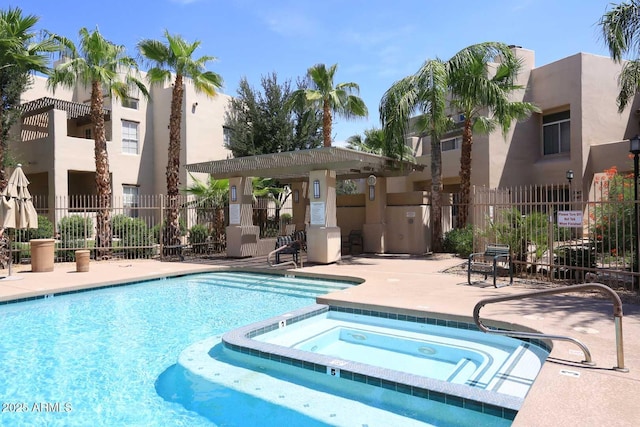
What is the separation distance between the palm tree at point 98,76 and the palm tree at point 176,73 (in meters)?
1.25

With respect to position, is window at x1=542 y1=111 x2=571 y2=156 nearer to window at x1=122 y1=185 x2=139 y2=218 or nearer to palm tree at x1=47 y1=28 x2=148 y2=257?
palm tree at x1=47 y1=28 x2=148 y2=257

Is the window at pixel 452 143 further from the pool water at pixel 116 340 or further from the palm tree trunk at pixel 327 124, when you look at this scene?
the pool water at pixel 116 340

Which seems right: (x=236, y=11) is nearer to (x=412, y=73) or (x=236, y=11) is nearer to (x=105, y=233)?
(x=412, y=73)

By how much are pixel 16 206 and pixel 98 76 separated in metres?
6.25

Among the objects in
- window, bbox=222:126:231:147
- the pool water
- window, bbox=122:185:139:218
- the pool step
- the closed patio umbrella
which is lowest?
the pool water

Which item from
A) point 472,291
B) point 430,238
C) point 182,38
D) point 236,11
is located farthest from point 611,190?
point 182,38

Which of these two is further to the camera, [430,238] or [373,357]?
[430,238]

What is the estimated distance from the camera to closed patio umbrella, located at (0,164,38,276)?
11375 mm

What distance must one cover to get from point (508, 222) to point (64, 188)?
18.8 metres

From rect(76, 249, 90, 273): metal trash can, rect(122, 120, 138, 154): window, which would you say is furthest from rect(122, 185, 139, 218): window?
rect(76, 249, 90, 273): metal trash can

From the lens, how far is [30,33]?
43.8 feet

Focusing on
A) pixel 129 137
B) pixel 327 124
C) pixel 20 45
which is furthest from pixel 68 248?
pixel 327 124

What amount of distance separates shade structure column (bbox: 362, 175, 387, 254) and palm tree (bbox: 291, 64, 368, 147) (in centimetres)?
289

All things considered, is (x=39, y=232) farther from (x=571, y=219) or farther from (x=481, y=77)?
(x=571, y=219)
